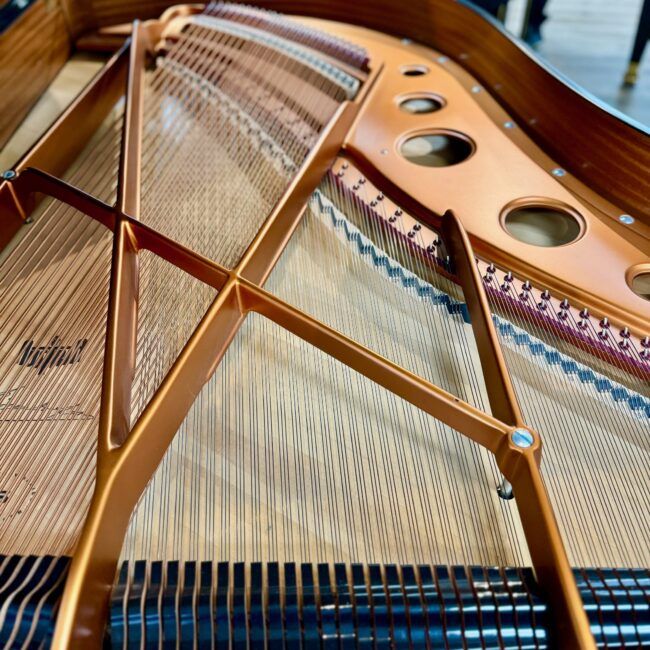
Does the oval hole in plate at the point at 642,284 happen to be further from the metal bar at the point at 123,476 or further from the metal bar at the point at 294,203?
the metal bar at the point at 123,476

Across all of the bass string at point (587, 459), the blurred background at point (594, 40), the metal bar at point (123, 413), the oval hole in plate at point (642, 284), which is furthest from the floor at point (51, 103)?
the blurred background at point (594, 40)

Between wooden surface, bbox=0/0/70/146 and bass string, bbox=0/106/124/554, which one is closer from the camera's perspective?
bass string, bbox=0/106/124/554

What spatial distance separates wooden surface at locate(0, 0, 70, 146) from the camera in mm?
2613

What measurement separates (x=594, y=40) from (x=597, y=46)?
0.32 ft

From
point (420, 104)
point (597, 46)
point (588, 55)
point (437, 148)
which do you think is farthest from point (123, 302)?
point (597, 46)

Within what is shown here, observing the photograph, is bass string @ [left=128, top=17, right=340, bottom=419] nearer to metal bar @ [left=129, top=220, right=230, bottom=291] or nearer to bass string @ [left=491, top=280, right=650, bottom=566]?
metal bar @ [left=129, top=220, right=230, bottom=291]

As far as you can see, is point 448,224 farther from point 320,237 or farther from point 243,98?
point 243,98

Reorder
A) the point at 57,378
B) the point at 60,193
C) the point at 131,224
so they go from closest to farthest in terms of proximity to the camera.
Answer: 1. the point at 57,378
2. the point at 131,224
3. the point at 60,193

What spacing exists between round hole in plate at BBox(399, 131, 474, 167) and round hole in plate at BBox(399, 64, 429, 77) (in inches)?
16.1

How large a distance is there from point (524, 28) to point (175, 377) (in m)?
3.74

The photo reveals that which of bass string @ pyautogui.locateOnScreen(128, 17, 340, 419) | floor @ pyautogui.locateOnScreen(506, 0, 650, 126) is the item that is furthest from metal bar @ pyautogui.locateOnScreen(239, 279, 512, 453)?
floor @ pyautogui.locateOnScreen(506, 0, 650, 126)

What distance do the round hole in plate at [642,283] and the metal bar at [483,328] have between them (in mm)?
447

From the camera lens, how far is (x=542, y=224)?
208 cm

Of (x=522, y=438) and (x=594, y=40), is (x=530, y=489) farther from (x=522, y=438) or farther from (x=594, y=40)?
(x=594, y=40)
